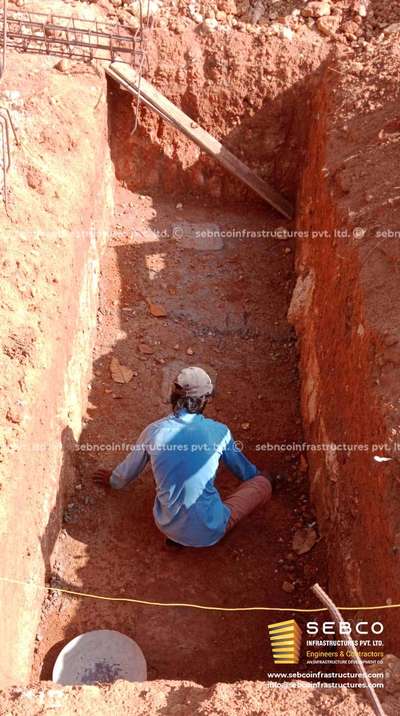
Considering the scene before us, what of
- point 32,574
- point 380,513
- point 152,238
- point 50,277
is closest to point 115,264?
point 152,238

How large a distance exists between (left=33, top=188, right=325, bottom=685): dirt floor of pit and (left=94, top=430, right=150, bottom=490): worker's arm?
0.54 ft

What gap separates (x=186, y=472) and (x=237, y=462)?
0.51m

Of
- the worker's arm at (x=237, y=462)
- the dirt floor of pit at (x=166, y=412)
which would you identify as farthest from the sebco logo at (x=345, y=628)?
the worker's arm at (x=237, y=462)

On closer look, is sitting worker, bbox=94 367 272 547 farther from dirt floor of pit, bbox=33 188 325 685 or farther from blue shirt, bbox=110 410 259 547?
dirt floor of pit, bbox=33 188 325 685

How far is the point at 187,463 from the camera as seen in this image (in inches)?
171

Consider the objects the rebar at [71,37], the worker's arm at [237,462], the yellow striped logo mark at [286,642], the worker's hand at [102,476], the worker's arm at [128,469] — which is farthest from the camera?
the rebar at [71,37]

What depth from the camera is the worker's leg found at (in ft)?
15.5

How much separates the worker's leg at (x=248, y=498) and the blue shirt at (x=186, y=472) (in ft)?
0.33

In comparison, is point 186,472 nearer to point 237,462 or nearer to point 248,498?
point 237,462

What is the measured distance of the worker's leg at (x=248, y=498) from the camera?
4.73 meters

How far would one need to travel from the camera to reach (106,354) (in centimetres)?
593

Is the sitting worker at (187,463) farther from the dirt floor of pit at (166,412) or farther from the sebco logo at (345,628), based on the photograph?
the sebco logo at (345,628)

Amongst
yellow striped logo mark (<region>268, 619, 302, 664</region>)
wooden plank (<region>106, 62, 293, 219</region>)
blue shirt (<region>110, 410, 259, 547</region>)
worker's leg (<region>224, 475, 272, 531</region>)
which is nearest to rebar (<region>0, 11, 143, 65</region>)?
wooden plank (<region>106, 62, 293, 219</region>)

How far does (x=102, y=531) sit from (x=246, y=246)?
3364mm
